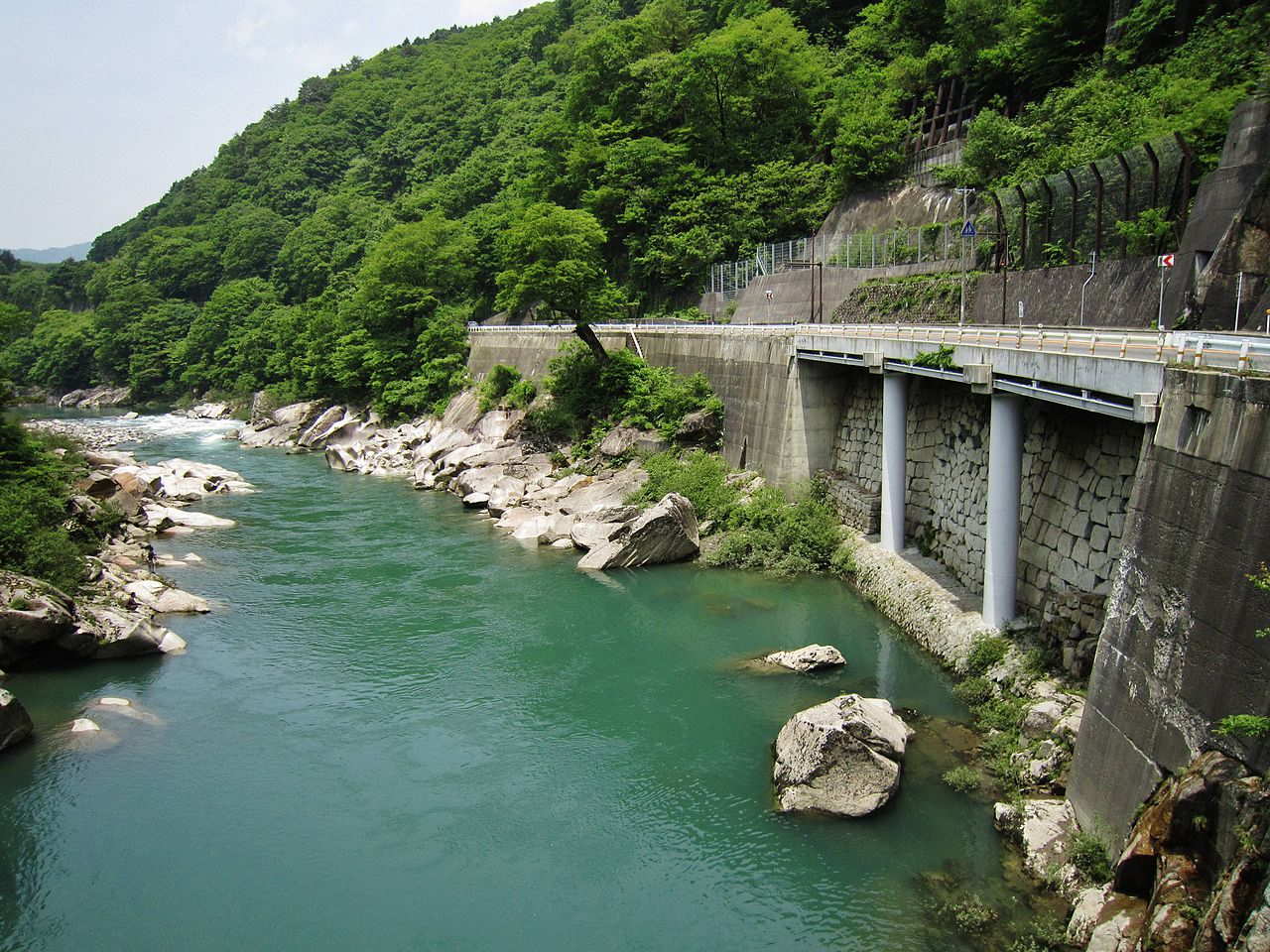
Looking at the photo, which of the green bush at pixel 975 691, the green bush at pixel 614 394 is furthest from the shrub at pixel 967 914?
the green bush at pixel 614 394

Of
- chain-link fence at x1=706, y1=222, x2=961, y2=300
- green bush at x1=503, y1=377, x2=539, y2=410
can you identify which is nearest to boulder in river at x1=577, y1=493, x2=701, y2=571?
chain-link fence at x1=706, y1=222, x2=961, y2=300

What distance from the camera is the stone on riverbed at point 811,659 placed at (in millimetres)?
20203

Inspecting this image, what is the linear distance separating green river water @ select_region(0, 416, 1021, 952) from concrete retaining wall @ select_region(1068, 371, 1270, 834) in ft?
8.86

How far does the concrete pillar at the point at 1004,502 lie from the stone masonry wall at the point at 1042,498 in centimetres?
55

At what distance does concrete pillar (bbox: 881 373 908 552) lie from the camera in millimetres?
25219

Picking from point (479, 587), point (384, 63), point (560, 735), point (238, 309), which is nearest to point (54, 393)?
point (238, 309)

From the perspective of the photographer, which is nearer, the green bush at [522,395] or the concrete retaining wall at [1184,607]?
the concrete retaining wall at [1184,607]

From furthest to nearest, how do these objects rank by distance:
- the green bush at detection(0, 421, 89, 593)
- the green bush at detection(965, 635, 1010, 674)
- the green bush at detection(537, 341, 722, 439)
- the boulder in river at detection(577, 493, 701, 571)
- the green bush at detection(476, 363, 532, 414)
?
the green bush at detection(476, 363, 532, 414), the green bush at detection(537, 341, 722, 439), the boulder in river at detection(577, 493, 701, 571), the green bush at detection(0, 421, 89, 593), the green bush at detection(965, 635, 1010, 674)

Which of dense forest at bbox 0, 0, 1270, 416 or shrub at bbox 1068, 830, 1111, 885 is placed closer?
shrub at bbox 1068, 830, 1111, 885

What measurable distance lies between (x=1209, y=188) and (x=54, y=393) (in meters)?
104

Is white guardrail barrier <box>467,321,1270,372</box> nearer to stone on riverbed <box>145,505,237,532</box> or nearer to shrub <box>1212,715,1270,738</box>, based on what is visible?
shrub <box>1212,715,1270,738</box>

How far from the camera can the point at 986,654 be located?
1839 centimetres

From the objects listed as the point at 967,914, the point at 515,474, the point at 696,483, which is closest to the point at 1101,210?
the point at 696,483

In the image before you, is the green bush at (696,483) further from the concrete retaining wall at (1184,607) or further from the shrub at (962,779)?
the concrete retaining wall at (1184,607)
